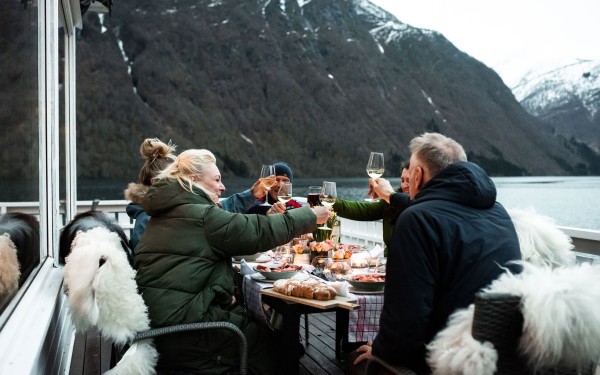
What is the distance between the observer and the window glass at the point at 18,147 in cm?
166

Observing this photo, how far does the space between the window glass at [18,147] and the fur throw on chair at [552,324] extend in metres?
1.31

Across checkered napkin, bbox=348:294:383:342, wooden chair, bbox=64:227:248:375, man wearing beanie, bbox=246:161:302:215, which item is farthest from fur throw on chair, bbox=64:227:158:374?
man wearing beanie, bbox=246:161:302:215

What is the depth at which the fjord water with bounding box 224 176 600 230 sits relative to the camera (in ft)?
147

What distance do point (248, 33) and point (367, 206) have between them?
87602 millimetres

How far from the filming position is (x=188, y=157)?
2.48 m

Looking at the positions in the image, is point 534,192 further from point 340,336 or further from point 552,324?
point 552,324

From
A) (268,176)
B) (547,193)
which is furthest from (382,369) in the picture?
(547,193)

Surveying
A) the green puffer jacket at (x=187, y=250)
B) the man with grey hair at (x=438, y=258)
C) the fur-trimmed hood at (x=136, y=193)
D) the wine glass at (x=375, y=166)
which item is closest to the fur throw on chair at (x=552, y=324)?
the man with grey hair at (x=438, y=258)

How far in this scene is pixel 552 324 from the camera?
4.30 ft

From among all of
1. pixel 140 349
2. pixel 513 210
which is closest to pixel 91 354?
pixel 140 349

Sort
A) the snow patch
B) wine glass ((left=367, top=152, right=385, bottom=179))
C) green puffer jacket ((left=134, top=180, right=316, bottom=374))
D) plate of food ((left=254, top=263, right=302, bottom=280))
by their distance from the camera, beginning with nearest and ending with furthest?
green puffer jacket ((left=134, top=180, right=316, bottom=374)), plate of food ((left=254, top=263, right=302, bottom=280)), wine glass ((left=367, top=152, right=385, bottom=179)), the snow patch

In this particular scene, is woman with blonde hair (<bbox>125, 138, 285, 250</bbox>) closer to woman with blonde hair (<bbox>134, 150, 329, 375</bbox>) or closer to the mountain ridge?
woman with blonde hair (<bbox>134, 150, 329, 375</bbox>)

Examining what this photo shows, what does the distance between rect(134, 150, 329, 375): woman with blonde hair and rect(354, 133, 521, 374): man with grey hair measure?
2.38 feet

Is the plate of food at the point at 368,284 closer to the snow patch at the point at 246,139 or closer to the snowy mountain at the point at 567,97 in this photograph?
the snow patch at the point at 246,139
